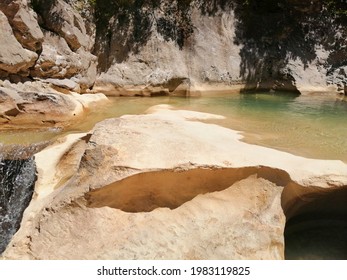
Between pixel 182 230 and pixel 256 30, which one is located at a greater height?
pixel 256 30

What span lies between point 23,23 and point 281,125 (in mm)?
7466

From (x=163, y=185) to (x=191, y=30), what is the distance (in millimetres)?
12405

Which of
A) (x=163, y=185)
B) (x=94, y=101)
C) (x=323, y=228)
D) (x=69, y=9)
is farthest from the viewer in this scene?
(x=69, y=9)

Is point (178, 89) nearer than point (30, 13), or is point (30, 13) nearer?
point (30, 13)

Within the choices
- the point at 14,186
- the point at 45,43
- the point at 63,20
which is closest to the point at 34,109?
the point at 14,186

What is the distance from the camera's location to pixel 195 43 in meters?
15.0

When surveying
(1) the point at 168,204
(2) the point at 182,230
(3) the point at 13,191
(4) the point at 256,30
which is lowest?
(3) the point at 13,191

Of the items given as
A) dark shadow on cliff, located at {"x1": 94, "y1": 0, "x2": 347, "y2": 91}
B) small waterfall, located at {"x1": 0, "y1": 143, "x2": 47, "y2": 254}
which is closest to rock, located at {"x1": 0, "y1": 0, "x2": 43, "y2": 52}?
dark shadow on cliff, located at {"x1": 94, "y1": 0, "x2": 347, "y2": 91}

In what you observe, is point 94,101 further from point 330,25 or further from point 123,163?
point 330,25

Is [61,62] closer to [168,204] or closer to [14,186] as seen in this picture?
[14,186]

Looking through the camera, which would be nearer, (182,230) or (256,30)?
(182,230)

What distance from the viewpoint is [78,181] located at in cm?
396

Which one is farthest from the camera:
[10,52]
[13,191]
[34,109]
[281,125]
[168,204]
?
[10,52]
